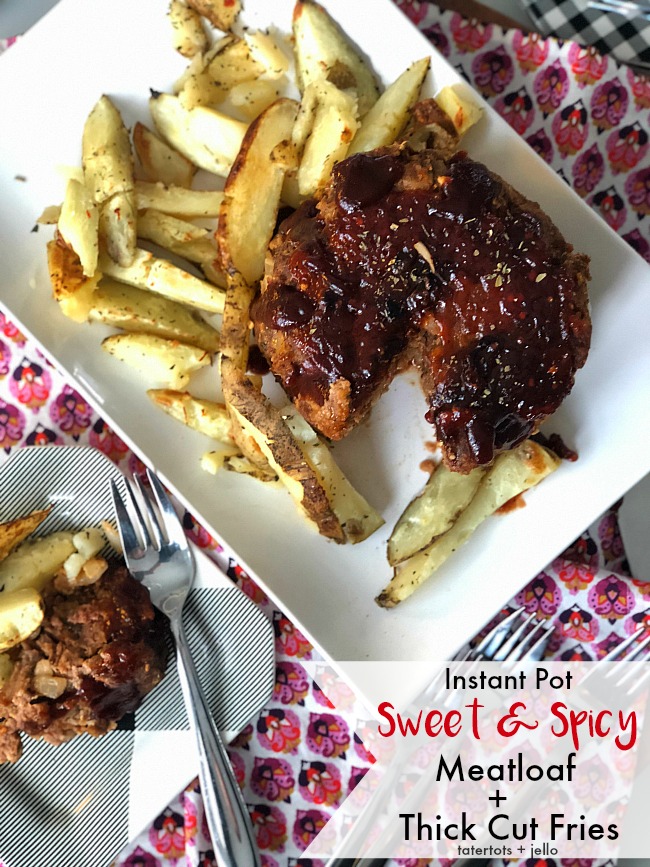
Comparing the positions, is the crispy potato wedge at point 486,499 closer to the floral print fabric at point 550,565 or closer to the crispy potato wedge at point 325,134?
the floral print fabric at point 550,565

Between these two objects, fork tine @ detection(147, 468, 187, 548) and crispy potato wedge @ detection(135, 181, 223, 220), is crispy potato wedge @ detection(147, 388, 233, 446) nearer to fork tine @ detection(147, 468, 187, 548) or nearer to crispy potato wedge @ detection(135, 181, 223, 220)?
fork tine @ detection(147, 468, 187, 548)

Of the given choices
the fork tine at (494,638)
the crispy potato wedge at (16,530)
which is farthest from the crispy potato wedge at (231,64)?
the fork tine at (494,638)

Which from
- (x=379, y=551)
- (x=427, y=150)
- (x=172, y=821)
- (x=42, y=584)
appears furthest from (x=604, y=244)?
(x=172, y=821)

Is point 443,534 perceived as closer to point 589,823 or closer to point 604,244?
point 604,244

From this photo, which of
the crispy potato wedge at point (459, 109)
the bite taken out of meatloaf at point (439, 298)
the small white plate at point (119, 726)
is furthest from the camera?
the small white plate at point (119, 726)

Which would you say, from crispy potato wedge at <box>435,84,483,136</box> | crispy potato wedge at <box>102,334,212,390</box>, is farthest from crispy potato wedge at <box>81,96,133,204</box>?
crispy potato wedge at <box>435,84,483,136</box>

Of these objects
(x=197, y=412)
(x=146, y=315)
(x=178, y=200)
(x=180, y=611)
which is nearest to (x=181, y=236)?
(x=178, y=200)
